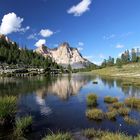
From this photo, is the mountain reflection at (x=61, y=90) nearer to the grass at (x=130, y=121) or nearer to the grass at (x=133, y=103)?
the grass at (x=133, y=103)

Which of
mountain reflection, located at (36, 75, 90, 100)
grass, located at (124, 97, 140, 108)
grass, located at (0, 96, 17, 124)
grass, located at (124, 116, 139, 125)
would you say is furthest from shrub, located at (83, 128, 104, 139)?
mountain reflection, located at (36, 75, 90, 100)

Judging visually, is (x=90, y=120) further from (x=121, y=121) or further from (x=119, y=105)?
(x=119, y=105)

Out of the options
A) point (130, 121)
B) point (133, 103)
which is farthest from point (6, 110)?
point (133, 103)

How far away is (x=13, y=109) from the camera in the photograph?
2747 cm

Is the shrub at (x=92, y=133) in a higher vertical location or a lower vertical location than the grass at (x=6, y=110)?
lower

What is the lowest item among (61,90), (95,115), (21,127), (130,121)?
(130,121)

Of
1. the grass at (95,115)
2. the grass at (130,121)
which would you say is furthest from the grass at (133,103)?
the grass at (130,121)

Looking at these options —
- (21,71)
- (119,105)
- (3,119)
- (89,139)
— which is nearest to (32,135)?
(3,119)

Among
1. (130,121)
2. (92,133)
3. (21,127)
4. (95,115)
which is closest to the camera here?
(21,127)

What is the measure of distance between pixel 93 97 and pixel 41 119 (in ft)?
60.5

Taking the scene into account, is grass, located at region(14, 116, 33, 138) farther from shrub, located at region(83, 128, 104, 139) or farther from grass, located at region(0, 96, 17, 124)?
shrub, located at region(83, 128, 104, 139)

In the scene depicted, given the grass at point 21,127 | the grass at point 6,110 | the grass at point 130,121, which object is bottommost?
the grass at point 130,121

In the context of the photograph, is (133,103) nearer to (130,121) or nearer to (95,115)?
(95,115)

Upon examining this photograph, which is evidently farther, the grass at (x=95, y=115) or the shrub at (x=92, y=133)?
the grass at (x=95, y=115)
